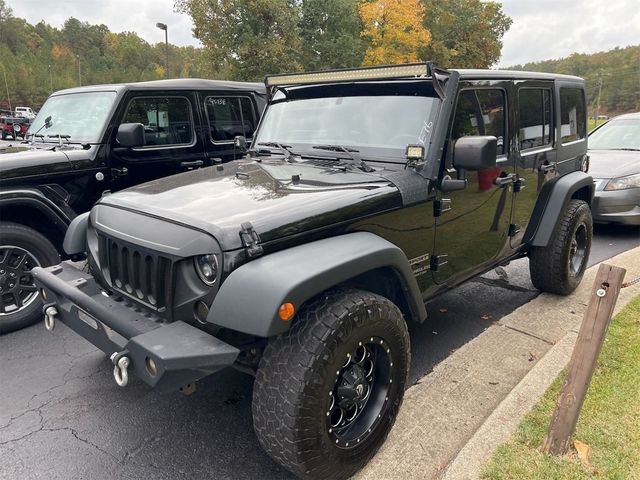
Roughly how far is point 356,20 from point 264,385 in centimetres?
2977

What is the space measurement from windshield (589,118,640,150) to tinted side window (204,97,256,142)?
6.23m

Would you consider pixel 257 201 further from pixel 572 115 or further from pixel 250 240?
pixel 572 115

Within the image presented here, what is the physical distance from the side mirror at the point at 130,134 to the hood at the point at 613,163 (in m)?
6.30

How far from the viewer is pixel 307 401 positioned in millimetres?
2088

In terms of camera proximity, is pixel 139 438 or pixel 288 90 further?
pixel 288 90

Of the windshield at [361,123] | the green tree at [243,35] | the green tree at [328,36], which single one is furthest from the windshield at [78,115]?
the green tree at [328,36]

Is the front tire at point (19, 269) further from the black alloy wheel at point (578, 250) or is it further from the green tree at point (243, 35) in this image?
the green tree at point (243, 35)

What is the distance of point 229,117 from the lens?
596 cm

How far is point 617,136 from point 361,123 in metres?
7.36

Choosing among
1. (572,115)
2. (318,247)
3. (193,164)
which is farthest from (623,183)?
(318,247)

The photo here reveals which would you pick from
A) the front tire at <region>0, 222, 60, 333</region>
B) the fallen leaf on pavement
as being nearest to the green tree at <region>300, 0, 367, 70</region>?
the front tire at <region>0, 222, 60, 333</region>

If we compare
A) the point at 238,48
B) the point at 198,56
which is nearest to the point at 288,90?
the point at 238,48

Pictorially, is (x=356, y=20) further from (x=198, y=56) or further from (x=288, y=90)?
(x=288, y=90)

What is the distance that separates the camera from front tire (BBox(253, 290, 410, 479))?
2100mm
